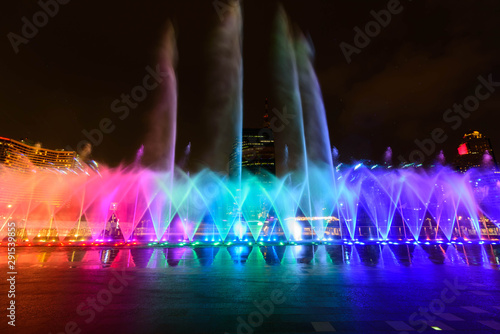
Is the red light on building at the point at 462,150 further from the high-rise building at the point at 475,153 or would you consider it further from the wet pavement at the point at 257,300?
the wet pavement at the point at 257,300

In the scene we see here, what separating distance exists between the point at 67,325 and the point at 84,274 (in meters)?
6.43

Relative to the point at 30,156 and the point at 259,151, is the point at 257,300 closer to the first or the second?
the point at 259,151

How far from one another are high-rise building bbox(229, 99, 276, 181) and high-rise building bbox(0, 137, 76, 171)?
71056 mm

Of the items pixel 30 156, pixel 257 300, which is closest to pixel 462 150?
pixel 257 300

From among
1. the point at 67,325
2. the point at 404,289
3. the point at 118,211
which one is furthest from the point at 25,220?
the point at 404,289

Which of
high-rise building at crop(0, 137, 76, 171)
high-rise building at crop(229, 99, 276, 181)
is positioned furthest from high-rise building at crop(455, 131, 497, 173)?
high-rise building at crop(0, 137, 76, 171)

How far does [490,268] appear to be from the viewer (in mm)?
12062

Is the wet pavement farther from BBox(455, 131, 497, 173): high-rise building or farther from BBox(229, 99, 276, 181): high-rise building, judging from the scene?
BBox(455, 131, 497, 173): high-rise building

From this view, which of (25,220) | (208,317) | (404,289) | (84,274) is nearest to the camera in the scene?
(208,317)

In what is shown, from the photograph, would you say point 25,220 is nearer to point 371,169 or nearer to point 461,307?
point 461,307

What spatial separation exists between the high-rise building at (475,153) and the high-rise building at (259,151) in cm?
8257

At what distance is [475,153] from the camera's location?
125 m

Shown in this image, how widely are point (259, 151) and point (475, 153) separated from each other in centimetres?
10974

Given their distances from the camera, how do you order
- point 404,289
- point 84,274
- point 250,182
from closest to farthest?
1. point 404,289
2. point 84,274
3. point 250,182
